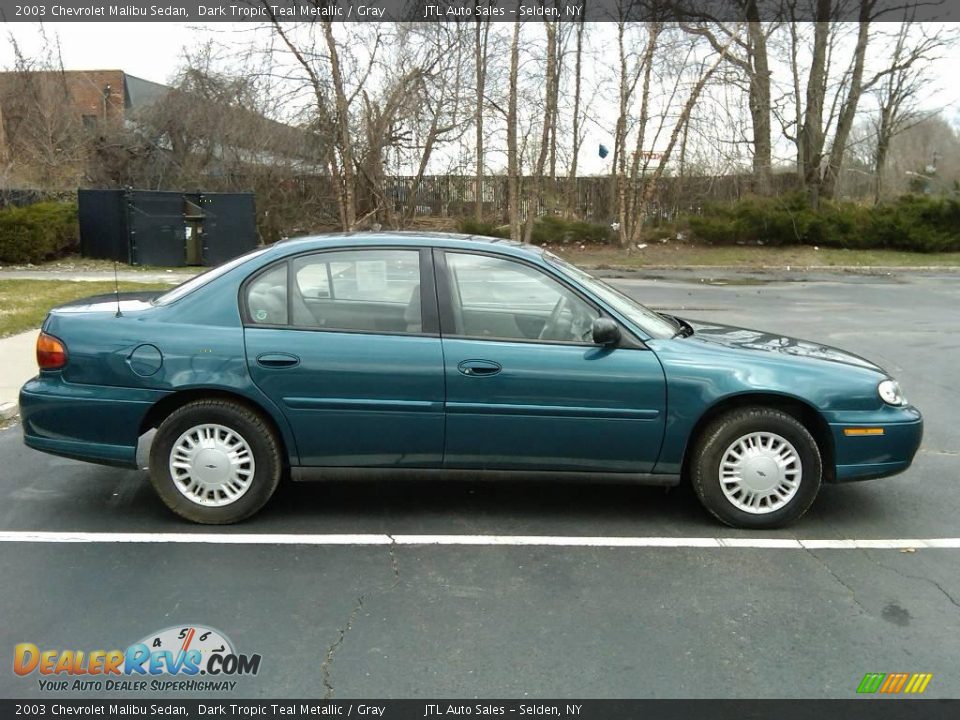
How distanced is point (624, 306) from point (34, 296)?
446 inches

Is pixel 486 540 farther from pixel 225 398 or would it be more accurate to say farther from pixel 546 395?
pixel 225 398

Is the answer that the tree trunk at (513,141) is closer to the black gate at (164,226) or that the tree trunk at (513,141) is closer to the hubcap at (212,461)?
the black gate at (164,226)

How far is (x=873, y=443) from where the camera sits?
4.61 metres

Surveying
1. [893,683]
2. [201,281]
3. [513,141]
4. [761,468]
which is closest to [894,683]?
[893,683]

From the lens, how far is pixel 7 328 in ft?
33.2

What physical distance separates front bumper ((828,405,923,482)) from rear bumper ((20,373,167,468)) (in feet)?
12.2

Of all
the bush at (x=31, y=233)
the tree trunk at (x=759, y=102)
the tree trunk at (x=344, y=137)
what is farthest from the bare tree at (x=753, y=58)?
the bush at (x=31, y=233)

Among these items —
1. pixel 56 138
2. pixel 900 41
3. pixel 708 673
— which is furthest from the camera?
pixel 56 138

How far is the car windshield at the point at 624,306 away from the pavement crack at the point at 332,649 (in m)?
2.11

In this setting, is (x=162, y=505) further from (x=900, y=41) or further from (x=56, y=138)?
(x=56, y=138)

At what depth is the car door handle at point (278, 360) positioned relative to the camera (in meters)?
4.49
